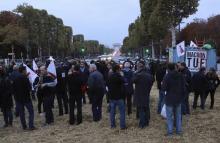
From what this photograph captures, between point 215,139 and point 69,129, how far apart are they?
4.72m

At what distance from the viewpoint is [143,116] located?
15055 mm

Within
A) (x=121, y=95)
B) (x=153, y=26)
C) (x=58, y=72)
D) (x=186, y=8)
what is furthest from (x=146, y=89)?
(x=153, y=26)

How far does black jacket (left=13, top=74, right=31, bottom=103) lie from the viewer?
51.1 ft

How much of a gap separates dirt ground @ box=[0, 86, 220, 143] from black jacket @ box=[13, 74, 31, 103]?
104 centimetres

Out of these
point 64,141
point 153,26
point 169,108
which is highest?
point 153,26

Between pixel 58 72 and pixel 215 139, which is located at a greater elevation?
pixel 58 72

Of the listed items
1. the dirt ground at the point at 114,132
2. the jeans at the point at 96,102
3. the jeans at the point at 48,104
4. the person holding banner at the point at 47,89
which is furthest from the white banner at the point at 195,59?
the jeans at the point at 48,104

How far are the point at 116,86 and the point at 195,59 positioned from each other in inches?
334

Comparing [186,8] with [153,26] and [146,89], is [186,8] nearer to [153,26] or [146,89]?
[153,26]

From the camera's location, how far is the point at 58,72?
18.4 m

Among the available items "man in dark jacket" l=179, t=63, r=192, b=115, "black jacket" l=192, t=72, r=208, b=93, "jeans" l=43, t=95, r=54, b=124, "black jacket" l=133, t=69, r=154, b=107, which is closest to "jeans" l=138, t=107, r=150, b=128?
"black jacket" l=133, t=69, r=154, b=107

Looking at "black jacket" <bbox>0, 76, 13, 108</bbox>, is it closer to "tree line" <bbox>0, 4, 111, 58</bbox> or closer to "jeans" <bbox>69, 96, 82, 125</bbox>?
"jeans" <bbox>69, 96, 82, 125</bbox>

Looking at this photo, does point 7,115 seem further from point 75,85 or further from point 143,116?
point 143,116

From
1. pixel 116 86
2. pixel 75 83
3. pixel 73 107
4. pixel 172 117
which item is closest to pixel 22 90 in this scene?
pixel 75 83
